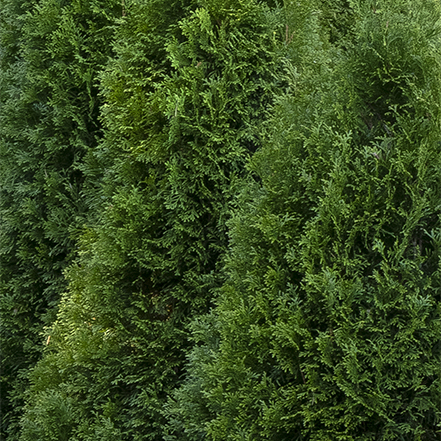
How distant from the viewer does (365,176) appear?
3127 millimetres

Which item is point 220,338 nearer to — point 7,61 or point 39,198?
point 39,198

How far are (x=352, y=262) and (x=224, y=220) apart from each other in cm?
172

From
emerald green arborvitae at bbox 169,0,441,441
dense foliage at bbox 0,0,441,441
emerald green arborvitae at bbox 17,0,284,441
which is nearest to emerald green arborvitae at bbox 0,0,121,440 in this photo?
dense foliage at bbox 0,0,441,441

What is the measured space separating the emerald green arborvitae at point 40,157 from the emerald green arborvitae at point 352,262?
3.35 meters

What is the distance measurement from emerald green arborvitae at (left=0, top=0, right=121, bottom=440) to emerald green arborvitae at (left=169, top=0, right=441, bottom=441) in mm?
3346

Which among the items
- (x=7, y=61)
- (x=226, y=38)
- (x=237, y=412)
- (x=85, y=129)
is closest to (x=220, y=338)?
(x=237, y=412)

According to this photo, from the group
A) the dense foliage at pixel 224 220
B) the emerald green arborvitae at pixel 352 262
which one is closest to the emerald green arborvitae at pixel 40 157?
the dense foliage at pixel 224 220

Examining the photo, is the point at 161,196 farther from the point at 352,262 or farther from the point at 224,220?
the point at 352,262

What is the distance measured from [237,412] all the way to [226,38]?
290cm

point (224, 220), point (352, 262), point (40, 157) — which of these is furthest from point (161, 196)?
point (40, 157)

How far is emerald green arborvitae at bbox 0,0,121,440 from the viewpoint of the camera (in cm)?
650

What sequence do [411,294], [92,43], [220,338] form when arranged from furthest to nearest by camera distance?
[92,43]
[220,338]
[411,294]

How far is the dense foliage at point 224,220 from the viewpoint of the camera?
3055mm

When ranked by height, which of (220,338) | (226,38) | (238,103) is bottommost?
(220,338)
